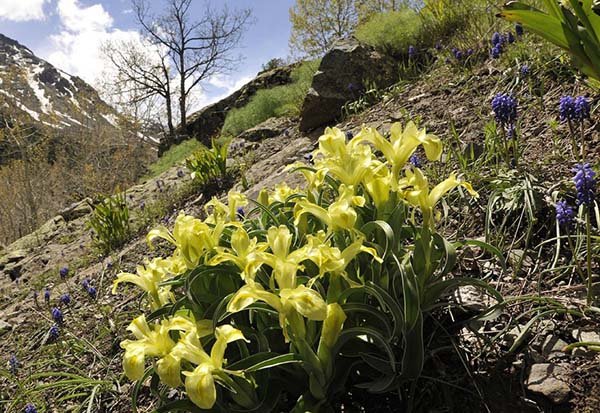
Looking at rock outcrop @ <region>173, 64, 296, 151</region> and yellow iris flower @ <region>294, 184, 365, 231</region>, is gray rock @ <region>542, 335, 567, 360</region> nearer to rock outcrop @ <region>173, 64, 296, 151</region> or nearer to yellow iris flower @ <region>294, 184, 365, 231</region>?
yellow iris flower @ <region>294, 184, 365, 231</region>

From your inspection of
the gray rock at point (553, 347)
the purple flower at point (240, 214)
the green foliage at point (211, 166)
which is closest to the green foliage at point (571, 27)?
the gray rock at point (553, 347)

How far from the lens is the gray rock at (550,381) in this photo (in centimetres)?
107

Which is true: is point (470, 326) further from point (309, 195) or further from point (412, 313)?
point (309, 195)

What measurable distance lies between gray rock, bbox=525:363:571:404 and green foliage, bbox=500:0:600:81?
856mm

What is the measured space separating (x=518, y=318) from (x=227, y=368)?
85cm

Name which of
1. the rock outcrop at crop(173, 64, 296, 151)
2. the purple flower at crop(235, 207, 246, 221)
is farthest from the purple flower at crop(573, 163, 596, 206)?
the rock outcrop at crop(173, 64, 296, 151)

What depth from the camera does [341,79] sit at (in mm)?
4727

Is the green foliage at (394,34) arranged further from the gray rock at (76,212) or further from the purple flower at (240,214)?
the gray rock at (76,212)

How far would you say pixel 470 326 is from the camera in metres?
1.29

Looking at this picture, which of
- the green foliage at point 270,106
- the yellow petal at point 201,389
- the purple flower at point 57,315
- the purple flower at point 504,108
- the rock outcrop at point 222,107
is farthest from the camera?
the rock outcrop at point 222,107

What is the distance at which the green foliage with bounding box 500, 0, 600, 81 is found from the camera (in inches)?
47.5

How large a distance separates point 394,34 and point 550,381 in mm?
4789

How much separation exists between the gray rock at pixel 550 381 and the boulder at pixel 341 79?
151 inches

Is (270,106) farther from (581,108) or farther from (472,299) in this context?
(472,299)
